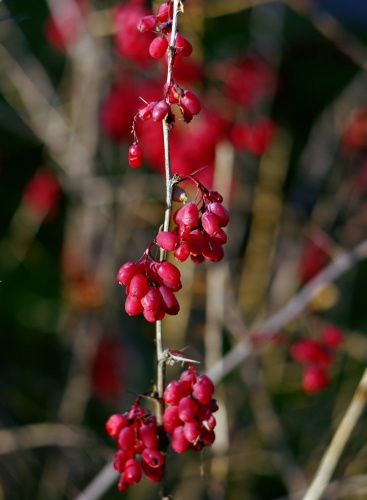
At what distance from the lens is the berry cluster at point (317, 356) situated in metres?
2.05

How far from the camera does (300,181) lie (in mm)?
→ 4008

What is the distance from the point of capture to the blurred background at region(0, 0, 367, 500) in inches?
99.3

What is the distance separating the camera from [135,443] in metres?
1.08

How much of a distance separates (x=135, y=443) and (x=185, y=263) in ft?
6.19

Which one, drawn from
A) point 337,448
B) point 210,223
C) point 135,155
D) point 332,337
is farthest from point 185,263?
point 210,223

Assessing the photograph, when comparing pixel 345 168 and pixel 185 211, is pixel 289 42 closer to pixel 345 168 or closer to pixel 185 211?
pixel 345 168

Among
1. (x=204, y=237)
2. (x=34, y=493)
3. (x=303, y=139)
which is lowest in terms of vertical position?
(x=204, y=237)

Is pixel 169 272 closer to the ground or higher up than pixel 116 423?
higher up

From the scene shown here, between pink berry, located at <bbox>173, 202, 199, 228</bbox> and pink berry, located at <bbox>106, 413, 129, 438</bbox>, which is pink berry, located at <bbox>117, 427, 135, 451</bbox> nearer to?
pink berry, located at <bbox>106, 413, 129, 438</bbox>

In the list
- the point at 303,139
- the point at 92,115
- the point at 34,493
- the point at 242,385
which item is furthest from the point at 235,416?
the point at 303,139

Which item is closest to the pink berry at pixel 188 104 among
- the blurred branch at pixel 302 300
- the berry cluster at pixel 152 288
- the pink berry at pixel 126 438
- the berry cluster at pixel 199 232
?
the berry cluster at pixel 199 232

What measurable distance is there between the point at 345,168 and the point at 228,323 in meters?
1.76

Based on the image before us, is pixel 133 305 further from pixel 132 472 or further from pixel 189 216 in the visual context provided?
pixel 132 472

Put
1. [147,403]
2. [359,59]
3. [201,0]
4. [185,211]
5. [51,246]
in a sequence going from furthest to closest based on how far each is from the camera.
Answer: [51,246] < [201,0] < [147,403] < [359,59] < [185,211]
